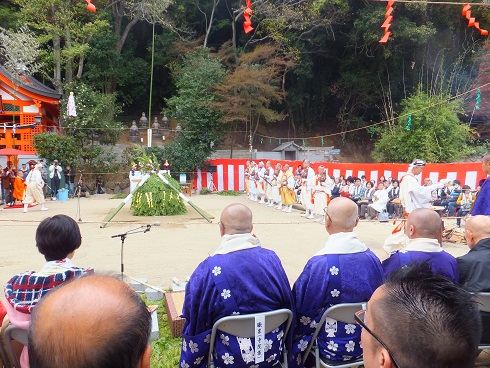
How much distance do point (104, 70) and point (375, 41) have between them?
1668cm

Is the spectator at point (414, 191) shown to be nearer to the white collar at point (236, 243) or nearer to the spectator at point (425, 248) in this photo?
the spectator at point (425, 248)

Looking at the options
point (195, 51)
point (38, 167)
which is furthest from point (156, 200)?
point (195, 51)

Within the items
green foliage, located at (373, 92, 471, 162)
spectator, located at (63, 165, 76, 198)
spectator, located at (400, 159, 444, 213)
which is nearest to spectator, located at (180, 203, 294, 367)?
spectator, located at (400, 159, 444, 213)

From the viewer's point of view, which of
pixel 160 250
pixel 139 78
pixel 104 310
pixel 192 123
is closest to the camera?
pixel 104 310

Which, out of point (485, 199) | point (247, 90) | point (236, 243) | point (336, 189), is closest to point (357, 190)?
point (336, 189)

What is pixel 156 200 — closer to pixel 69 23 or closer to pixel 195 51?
pixel 69 23

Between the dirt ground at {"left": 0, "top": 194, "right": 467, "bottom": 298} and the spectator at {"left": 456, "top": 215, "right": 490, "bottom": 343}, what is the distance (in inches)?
127

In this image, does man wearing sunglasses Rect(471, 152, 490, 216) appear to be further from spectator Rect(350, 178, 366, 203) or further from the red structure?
the red structure

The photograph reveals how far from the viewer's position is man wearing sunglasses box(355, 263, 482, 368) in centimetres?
110

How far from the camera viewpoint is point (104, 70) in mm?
25266

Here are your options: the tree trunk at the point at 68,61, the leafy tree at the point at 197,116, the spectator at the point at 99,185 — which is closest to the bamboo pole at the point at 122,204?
the spectator at the point at 99,185

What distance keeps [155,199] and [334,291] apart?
1017cm

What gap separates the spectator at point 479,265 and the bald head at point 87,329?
258 cm

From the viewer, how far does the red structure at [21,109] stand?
19250mm
